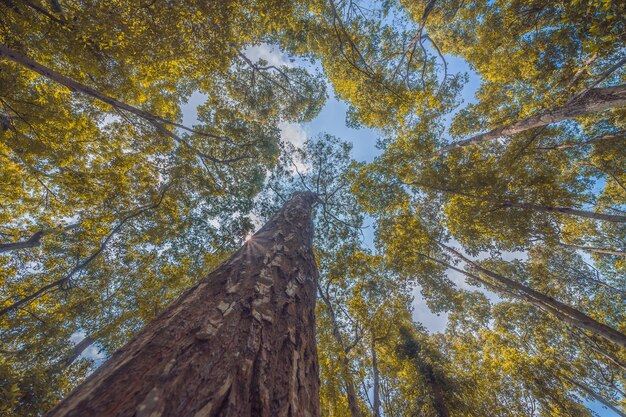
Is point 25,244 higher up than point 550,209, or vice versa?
point 550,209

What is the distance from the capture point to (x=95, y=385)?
2.57ft

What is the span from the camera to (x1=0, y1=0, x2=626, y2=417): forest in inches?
187

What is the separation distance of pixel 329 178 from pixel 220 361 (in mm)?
9089

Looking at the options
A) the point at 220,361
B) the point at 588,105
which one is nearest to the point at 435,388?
the point at 588,105

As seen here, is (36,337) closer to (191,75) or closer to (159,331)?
(191,75)

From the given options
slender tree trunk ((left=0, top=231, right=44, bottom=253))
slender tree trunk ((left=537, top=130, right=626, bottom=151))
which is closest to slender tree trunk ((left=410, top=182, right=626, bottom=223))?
slender tree trunk ((left=537, top=130, right=626, bottom=151))

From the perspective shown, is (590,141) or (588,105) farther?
(590,141)

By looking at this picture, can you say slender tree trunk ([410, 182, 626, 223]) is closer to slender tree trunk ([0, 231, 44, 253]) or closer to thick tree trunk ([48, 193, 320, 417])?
thick tree trunk ([48, 193, 320, 417])

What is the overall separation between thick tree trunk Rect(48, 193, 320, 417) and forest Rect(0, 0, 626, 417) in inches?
49.1

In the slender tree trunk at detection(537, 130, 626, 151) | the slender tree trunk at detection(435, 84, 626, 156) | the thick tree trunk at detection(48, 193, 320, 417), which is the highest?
the slender tree trunk at detection(537, 130, 626, 151)

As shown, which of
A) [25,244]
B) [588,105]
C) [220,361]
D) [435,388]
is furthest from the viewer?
[435,388]

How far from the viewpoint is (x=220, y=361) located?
100 cm

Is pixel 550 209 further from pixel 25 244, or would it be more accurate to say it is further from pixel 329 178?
pixel 25 244

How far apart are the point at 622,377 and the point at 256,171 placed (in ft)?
66.4
